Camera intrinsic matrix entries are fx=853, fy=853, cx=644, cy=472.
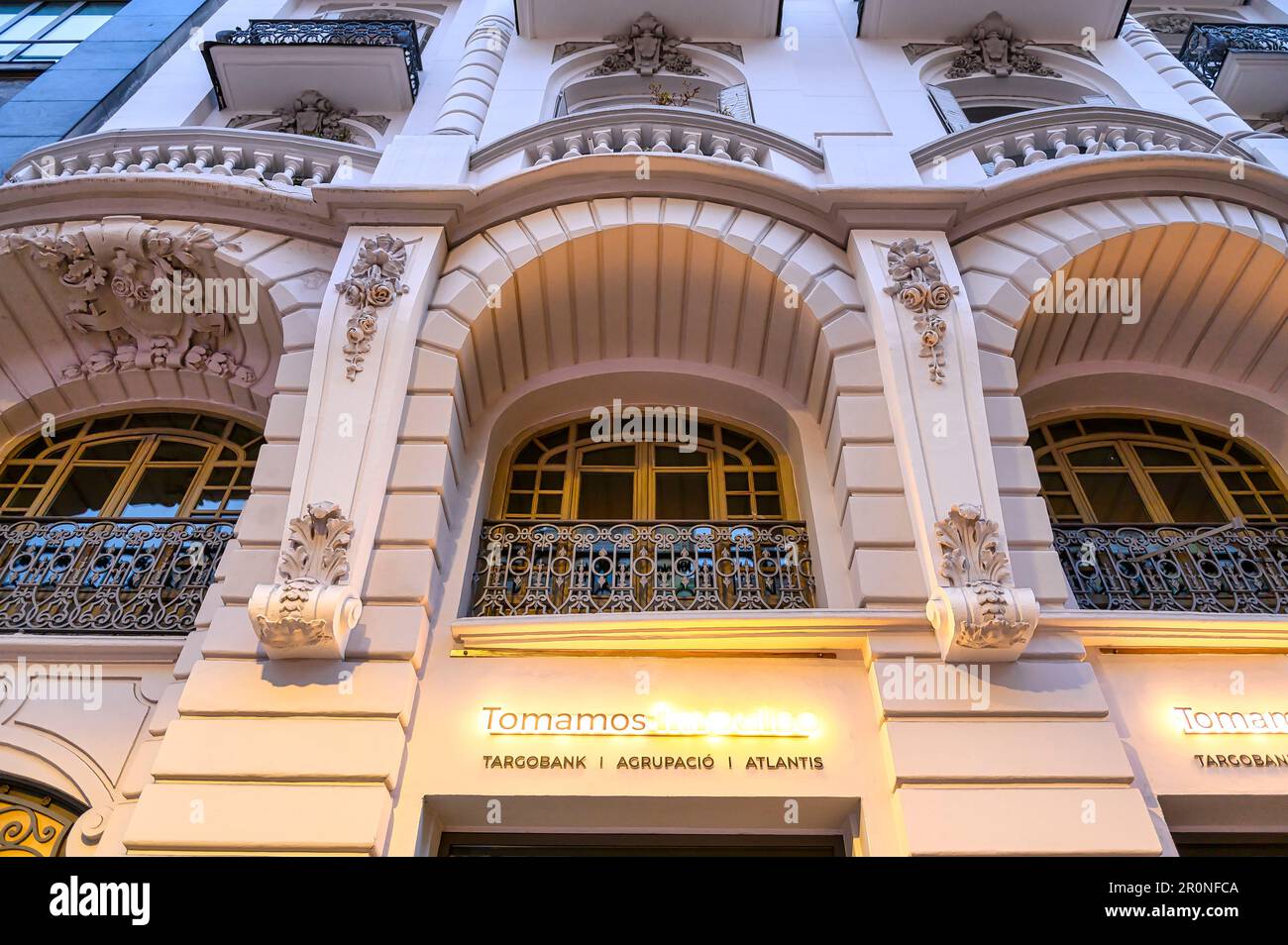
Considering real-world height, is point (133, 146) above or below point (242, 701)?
above

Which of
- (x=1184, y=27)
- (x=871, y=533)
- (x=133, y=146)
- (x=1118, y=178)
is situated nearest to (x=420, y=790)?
(x=871, y=533)

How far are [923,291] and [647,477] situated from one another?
9.65 feet

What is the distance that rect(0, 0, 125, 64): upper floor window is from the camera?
512 inches

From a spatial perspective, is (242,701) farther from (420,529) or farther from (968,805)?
(968,805)

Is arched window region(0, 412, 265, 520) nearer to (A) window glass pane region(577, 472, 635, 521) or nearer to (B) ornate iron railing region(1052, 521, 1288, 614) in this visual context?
(A) window glass pane region(577, 472, 635, 521)

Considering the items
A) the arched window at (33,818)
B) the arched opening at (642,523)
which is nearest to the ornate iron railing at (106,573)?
the arched window at (33,818)

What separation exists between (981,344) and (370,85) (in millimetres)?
9062

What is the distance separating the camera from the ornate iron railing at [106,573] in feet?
21.8

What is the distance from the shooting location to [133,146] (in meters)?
8.85

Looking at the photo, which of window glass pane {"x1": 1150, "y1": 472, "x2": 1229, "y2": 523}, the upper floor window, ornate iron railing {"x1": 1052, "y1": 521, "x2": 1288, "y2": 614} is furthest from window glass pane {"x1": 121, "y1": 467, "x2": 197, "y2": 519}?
window glass pane {"x1": 1150, "y1": 472, "x2": 1229, "y2": 523}
